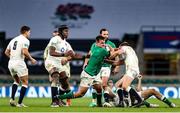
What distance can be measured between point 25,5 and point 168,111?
2326 cm

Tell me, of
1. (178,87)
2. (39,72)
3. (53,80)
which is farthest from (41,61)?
(53,80)

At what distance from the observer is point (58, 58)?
814 inches

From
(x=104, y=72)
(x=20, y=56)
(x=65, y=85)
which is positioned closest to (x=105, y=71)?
(x=104, y=72)

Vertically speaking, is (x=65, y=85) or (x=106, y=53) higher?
(x=106, y=53)

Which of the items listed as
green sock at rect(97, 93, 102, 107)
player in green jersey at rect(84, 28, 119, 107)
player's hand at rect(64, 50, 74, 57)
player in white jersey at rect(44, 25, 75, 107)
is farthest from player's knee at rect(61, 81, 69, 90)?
green sock at rect(97, 93, 102, 107)

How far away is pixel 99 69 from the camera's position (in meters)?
20.0

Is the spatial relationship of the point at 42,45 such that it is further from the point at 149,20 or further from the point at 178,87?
the point at 178,87

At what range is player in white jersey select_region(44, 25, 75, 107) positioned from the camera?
2016 cm

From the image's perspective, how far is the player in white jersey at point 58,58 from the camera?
2016 centimetres

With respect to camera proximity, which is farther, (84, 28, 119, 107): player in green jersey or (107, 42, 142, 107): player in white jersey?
(84, 28, 119, 107): player in green jersey

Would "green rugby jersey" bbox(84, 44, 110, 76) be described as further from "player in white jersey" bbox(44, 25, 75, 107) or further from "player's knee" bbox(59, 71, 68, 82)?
"player's knee" bbox(59, 71, 68, 82)

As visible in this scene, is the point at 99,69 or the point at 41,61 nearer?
the point at 99,69

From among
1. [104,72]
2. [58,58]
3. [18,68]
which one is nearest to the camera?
[18,68]

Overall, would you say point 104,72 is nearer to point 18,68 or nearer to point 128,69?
point 128,69
